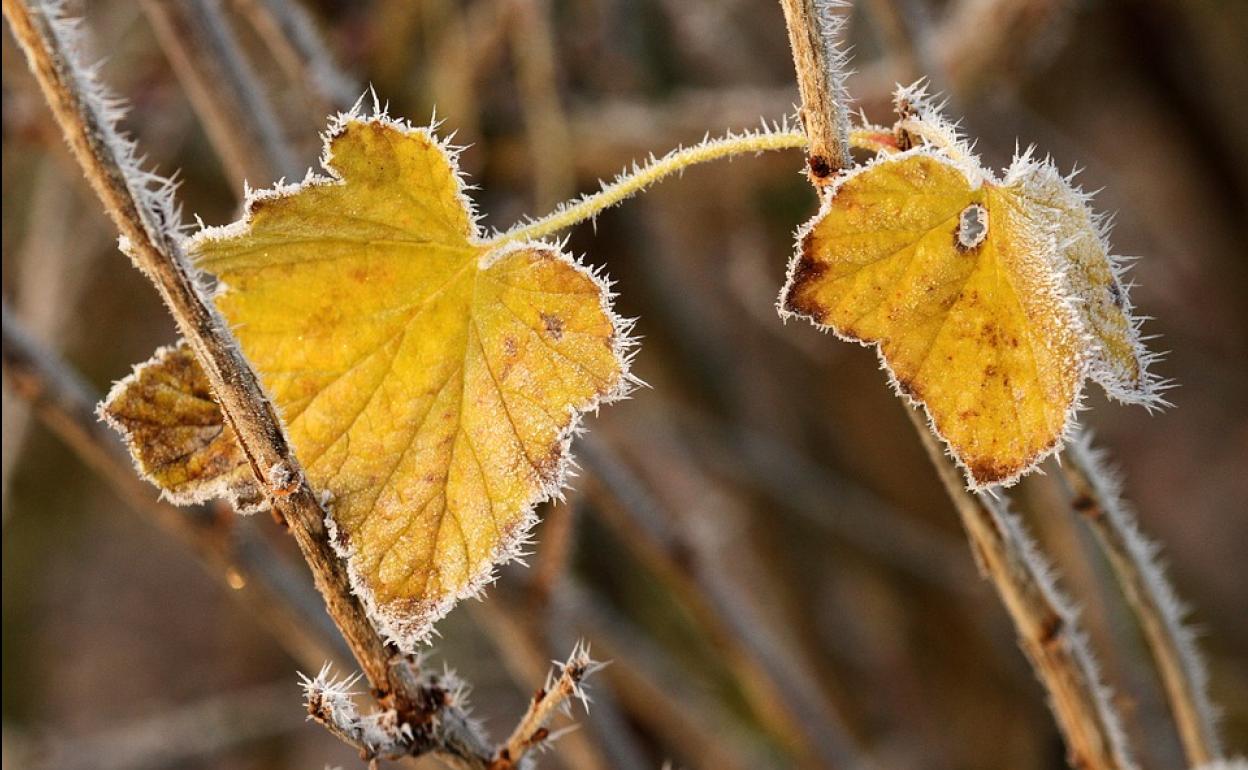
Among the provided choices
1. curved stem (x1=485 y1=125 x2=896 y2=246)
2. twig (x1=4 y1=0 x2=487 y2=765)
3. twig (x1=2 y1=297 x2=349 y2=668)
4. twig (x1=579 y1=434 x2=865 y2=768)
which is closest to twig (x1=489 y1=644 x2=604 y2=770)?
twig (x1=4 y1=0 x2=487 y2=765)

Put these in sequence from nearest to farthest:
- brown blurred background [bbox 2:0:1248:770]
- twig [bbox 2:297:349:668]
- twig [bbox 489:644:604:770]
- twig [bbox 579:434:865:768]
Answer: twig [bbox 489:644:604:770] → twig [bbox 2:297:349:668] → twig [bbox 579:434:865:768] → brown blurred background [bbox 2:0:1248:770]

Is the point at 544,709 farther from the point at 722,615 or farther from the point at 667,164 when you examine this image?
the point at 722,615

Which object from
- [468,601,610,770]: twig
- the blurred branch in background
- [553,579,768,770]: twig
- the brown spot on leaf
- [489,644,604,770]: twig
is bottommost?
[489,644,604,770]: twig

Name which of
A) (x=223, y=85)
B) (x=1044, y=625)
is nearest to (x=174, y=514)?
(x=223, y=85)

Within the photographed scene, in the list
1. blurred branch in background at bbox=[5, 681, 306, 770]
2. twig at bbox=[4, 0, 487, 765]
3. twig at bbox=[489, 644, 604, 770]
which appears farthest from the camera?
blurred branch in background at bbox=[5, 681, 306, 770]

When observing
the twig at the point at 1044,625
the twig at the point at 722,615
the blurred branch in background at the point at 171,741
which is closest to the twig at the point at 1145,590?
the twig at the point at 1044,625

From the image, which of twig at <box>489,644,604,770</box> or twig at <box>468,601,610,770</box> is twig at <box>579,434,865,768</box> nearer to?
twig at <box>468,601,610,770</box>

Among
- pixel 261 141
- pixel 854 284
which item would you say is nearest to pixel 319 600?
pixel 261 141

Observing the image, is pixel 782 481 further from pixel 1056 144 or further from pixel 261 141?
pixel 261 141

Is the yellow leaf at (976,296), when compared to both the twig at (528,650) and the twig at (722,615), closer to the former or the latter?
the twig at (722,615)
